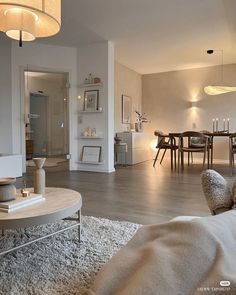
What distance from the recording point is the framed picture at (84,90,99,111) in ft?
18.0

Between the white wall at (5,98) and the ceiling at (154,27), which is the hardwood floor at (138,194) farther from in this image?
the ceiling at (154,27)

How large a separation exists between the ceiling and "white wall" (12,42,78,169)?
264mm

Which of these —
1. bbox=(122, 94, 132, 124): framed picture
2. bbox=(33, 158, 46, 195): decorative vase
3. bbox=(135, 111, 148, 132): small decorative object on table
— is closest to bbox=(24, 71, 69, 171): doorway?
bbox=(122, 94, 132, 124): framed picture

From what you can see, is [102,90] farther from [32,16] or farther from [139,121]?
[32,16]

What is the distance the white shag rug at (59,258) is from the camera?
136cm

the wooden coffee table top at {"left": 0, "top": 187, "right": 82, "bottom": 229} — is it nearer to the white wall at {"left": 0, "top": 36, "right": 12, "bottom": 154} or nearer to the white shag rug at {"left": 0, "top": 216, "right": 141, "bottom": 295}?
the white shag rug at {"left": 0, "top": 216, "right": 141, "bottom": 295}

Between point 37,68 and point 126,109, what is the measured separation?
2796mm

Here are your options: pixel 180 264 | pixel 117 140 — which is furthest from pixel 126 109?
pixel 180 264

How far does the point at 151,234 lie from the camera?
106 centimetres

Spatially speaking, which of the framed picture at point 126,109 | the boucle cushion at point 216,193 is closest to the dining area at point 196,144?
the framed picture at point 126,109

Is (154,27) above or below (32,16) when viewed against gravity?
above

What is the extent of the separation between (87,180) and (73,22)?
8.63 feet

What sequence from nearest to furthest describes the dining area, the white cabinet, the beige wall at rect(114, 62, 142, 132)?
the dining area, the white cabinet, the beige wall at rect(114, 62, 142, 132)

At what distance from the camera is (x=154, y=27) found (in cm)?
469
